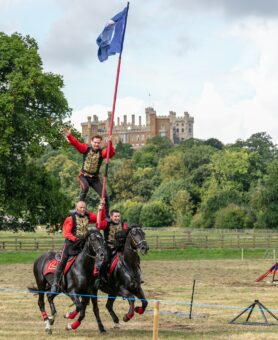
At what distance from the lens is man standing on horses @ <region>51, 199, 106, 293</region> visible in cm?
1742

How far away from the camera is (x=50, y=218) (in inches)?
1666

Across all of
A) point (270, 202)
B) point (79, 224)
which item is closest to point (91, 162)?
point (79, 224)

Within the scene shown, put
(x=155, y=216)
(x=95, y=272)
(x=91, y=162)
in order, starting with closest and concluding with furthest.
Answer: (x=95, y=272)
(x=91, y=162)
(x=155, y=216)

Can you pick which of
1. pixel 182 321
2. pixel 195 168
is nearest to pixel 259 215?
pixel 195 168

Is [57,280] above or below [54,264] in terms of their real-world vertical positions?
below

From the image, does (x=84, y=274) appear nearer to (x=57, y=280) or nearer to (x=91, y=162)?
(x=57, y=280)

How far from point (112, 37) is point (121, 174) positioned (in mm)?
119705

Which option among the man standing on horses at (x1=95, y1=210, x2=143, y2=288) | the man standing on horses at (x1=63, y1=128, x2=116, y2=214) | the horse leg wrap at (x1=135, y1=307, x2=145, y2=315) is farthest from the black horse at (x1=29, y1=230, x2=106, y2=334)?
the man standing on horses at (x1=63, y1=128, x2=116, y2=214)

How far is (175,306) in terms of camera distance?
879 inches

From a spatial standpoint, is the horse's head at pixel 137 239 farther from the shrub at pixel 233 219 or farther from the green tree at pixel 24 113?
the shrub at pixel 233 219

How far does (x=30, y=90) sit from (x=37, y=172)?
4.57m

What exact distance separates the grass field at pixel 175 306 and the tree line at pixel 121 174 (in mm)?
4524

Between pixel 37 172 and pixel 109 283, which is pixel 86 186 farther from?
pixel 37 172

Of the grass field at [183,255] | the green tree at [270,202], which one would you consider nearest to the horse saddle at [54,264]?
the grass field at [183,255]
